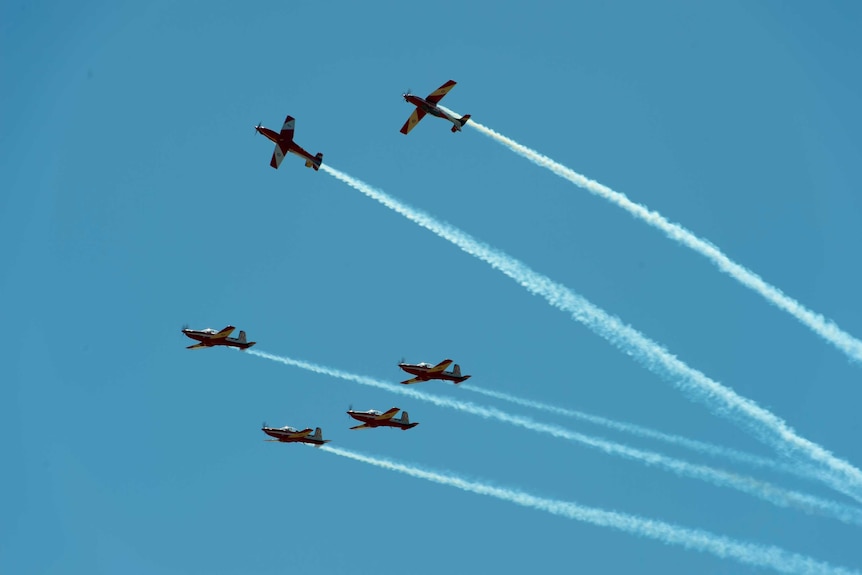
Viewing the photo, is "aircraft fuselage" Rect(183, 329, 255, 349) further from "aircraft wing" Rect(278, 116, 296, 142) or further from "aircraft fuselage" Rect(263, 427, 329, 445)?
"aircraft wing" Rect(278, 116, 296, 142)

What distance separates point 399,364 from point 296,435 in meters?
10.6

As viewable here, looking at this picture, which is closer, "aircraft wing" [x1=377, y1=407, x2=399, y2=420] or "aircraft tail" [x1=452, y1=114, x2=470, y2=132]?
"aircraft tail" [x1=452, y1=114, x2=470, y2=132]

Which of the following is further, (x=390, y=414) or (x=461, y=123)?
(x=390, y=414)

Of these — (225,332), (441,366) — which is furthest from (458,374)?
(225,332)

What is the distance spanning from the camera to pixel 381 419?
321ft

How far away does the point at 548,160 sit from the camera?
9419cm

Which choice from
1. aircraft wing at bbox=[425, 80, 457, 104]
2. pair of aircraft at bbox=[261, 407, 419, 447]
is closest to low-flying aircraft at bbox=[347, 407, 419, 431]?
pair of aircraft at bbox=[261, 407, 419, 447]

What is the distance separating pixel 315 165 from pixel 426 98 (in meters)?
10.4

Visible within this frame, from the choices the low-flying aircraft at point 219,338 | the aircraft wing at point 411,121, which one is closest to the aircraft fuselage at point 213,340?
the low-flying aircraft at point 219,338

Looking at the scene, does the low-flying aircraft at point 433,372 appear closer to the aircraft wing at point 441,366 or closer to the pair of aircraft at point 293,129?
the aircraft wing at point 441,366

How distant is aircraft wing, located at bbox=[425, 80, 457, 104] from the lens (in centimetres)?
9431

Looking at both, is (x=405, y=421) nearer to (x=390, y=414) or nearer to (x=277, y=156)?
(x=390, y=414)

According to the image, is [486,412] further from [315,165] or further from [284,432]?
[315,165]

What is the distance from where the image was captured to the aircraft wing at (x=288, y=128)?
314 ft
